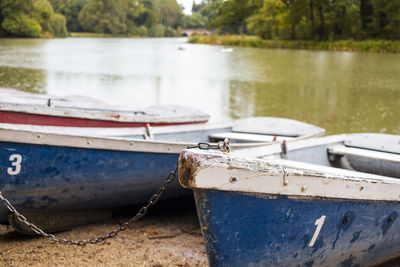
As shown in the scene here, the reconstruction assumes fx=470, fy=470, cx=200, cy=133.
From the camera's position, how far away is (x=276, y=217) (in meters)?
2.58

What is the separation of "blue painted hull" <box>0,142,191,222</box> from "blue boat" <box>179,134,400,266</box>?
4.82 feet

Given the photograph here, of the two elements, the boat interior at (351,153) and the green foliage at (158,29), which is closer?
the boat interior at (351,153)

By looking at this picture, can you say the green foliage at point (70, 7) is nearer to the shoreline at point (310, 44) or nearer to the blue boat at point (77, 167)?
the blue boat at point (77, 167)

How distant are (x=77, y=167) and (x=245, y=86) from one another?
11803 mm

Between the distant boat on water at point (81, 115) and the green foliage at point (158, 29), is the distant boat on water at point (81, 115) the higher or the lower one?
the lower one

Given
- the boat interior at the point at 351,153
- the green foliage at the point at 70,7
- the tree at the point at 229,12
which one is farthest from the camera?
the green foliage at the point at 70,7

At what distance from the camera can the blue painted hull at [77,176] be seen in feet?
11.8

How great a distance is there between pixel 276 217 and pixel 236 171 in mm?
425

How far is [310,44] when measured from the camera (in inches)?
1459

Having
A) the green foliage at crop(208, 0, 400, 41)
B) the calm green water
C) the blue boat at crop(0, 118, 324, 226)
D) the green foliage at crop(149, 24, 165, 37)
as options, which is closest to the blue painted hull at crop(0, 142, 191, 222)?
the blue boat at crop(0, 118, 324, 226)

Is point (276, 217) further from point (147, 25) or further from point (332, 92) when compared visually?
point (147, 25)

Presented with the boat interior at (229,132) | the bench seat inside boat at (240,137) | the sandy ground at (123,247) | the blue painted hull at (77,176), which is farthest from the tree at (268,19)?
the blue painted hull at (77,176)

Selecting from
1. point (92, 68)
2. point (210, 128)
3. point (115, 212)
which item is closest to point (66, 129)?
point (115, 212)

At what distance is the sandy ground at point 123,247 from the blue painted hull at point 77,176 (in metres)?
0.24
